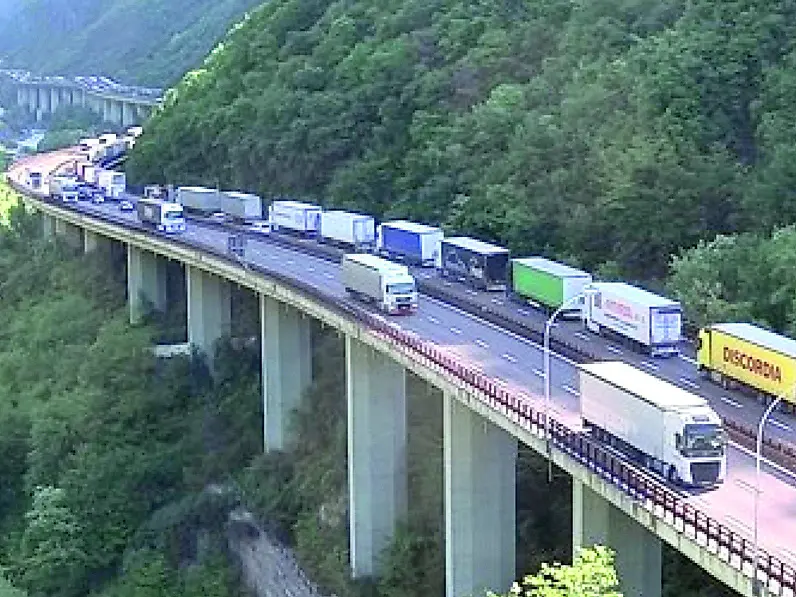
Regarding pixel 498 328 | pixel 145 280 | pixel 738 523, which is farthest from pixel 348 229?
pixel 738 523

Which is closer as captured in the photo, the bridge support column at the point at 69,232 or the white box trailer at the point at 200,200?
the white box trailer at the point at 200,200

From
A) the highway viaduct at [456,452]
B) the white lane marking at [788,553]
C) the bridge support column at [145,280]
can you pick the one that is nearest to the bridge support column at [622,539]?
the highway viaduct at [456,452]

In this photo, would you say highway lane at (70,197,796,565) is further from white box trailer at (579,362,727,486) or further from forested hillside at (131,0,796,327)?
forested hillside at (131,0,796,327)

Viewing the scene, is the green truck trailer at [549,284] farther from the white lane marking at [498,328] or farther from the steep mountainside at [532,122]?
the steep mountainside at [532,122]

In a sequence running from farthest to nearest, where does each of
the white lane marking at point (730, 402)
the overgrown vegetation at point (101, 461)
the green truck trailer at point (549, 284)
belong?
the overgrown vegetation at point (101, 461) → the green truck trailer at point (549, 284) → the white lane marking at point (730, 402)

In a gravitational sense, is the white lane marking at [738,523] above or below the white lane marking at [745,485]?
below

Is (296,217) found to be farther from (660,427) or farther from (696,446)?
(696,446)

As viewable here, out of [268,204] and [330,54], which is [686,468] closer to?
[268,204]

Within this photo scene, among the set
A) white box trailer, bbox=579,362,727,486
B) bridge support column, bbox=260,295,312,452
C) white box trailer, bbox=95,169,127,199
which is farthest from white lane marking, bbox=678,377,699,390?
white box trailer, bbox=95,169,127,199
